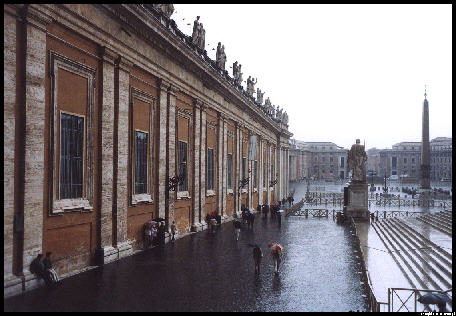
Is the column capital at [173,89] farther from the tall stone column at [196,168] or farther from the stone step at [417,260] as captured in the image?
the stone step at [417,260]

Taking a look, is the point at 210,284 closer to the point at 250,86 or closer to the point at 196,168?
the point at 196,168

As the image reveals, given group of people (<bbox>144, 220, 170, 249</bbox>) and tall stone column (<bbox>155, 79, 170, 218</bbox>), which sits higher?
tall stone column (<bbox>155, 79, 170, 218</bbox>)

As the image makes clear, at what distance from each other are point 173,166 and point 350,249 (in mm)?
8486

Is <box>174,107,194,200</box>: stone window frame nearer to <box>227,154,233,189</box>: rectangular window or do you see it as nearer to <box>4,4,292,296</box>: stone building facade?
<box>4,4,292,296</box>: stone building facade

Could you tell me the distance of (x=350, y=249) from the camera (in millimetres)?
20109

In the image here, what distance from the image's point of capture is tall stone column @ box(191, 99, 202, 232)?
24891mm

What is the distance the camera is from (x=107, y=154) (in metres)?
15.7

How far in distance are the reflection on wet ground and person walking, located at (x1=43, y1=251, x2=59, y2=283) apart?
1.09 feet

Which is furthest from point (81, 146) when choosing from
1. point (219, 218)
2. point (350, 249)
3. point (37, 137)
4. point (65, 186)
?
point (219, 218)

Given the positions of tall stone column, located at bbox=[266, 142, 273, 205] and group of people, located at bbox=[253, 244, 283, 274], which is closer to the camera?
group of people, located at bbox=[253, 244, 283, 274]

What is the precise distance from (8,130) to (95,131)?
409 cm

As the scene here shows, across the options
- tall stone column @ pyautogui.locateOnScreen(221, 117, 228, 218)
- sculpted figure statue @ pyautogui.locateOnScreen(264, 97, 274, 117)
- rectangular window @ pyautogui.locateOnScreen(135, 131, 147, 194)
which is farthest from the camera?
sculpted figure statue @ pyautogui.locateOnScreen(264, 97, 274, 117)

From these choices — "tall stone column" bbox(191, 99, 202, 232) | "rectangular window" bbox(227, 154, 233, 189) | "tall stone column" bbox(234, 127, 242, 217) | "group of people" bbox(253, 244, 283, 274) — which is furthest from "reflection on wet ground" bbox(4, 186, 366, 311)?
"tall stone column" bbox(234, 127, 242, 217)

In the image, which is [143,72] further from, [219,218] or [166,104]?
[219,218]
